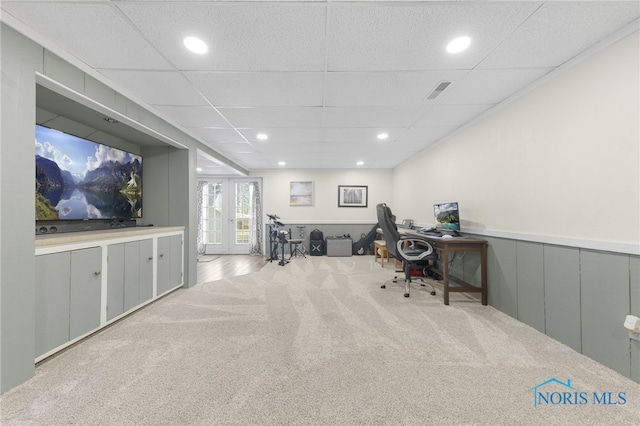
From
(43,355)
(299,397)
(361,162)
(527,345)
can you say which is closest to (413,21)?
(299,397)

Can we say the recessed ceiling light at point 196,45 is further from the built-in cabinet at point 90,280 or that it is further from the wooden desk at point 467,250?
the wooden desk at point 467,250

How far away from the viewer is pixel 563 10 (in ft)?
5.07

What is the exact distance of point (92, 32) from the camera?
172cm

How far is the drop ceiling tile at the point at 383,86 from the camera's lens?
224cm

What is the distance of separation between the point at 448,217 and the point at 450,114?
1.45 m

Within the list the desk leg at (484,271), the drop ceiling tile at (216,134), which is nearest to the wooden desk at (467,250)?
the desk leg at (484,271)

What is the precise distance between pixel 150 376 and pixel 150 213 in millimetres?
2822

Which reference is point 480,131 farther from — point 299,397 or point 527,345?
point 299,397

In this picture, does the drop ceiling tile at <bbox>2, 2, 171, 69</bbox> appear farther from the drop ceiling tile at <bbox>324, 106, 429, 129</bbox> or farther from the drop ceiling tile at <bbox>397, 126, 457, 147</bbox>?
the drop ceiling tile at <bbox>397, 126, 457, 147</bbox>

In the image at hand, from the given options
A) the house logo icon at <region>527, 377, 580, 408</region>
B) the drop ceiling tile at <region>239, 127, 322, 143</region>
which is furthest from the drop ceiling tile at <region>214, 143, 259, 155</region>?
the house logo icon at <region>527, 377, 580, 408</region>

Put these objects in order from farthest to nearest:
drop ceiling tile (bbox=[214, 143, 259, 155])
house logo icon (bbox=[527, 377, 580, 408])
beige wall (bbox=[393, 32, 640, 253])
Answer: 1. drop ceiling tile (bbox=[214, 143, 259, 155])
2. beige wall (bbox=[393, 32, 640, 253])
3. house logo icon (bbox=[527, 377, 580, 408])

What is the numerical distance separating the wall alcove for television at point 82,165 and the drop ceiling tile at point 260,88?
116cm

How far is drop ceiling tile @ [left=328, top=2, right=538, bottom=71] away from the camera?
5.01 ft

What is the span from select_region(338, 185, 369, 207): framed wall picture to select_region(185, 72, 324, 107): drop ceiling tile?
14.6 feet
